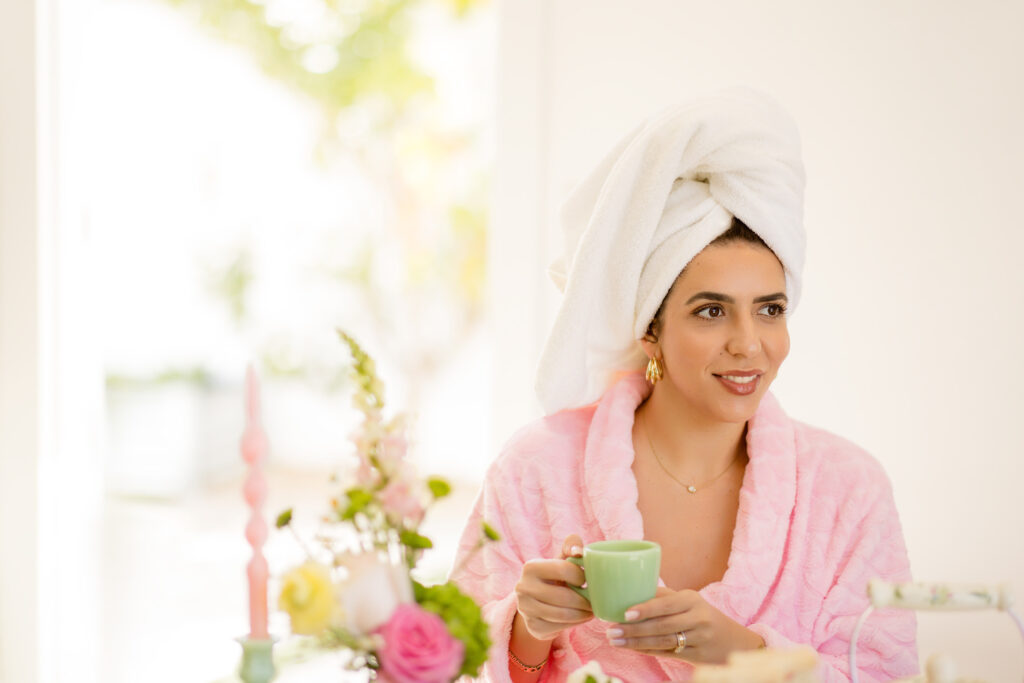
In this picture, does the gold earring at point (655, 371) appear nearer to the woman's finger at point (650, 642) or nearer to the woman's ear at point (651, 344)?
the woman's ear at point (651, 344)

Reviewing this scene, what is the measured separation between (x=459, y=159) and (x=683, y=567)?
5211 millimetres

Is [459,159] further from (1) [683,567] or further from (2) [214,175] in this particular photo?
(1) [683,567]

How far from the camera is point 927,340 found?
200 cm

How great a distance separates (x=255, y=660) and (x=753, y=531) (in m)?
0.86

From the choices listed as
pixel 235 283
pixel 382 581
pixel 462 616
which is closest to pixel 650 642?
pixel 462 616

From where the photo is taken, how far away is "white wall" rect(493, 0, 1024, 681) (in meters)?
1.92

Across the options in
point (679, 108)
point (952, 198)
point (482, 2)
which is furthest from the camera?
point (482, 2)

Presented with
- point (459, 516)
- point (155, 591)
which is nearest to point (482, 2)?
point (459, 516)

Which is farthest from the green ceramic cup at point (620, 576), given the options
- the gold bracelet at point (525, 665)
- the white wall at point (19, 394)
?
the white wall at point (19, 394)

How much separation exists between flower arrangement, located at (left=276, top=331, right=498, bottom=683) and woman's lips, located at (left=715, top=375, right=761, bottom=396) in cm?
67

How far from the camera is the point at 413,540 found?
92 centimetres

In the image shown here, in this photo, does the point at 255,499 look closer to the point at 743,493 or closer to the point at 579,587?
the point at 579,587

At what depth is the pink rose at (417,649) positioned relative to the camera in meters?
0.85

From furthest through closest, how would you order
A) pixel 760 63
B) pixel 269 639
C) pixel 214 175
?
pixel 214 175 < pixel 760 63 < pixel 269 639
